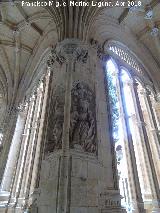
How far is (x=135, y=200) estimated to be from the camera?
696 cm

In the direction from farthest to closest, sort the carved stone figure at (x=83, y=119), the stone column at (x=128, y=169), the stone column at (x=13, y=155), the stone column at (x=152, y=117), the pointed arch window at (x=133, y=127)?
the stone column at (x=13, y=155), the stone column at (x=152, y=117), the pointed arch window at (x=133, y=127), the stone column at (x=128, y=169), the carved stone figure at (x=83, y=119)

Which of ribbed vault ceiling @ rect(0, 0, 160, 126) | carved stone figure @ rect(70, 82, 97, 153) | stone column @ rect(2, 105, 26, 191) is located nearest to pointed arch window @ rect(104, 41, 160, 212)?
ribbed vault ceiling @ rect(0, 0, 160, 126)

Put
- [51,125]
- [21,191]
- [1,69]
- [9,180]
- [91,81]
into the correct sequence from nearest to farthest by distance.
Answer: [51,125], [91,81], [21,191], [9,180], [1,69]

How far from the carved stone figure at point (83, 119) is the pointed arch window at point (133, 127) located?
1392 mm

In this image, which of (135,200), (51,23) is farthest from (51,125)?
(51,23)

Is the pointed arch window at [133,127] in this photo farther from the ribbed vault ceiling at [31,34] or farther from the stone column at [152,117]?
the ribbed vault ceiling at [31,34]

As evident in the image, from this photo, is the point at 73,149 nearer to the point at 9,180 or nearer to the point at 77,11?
the point at 77,11

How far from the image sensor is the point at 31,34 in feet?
39.3

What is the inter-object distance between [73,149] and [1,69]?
31.5 feet

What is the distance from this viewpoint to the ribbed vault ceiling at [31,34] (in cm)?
1052

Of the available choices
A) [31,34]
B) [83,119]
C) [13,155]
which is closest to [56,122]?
[83,119]

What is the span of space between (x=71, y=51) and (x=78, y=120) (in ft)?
7.97

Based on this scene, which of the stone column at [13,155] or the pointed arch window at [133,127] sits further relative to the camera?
the stone column at [13,155]

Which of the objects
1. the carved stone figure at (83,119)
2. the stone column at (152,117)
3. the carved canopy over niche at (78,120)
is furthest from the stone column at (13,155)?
the stone column at (152,117)
